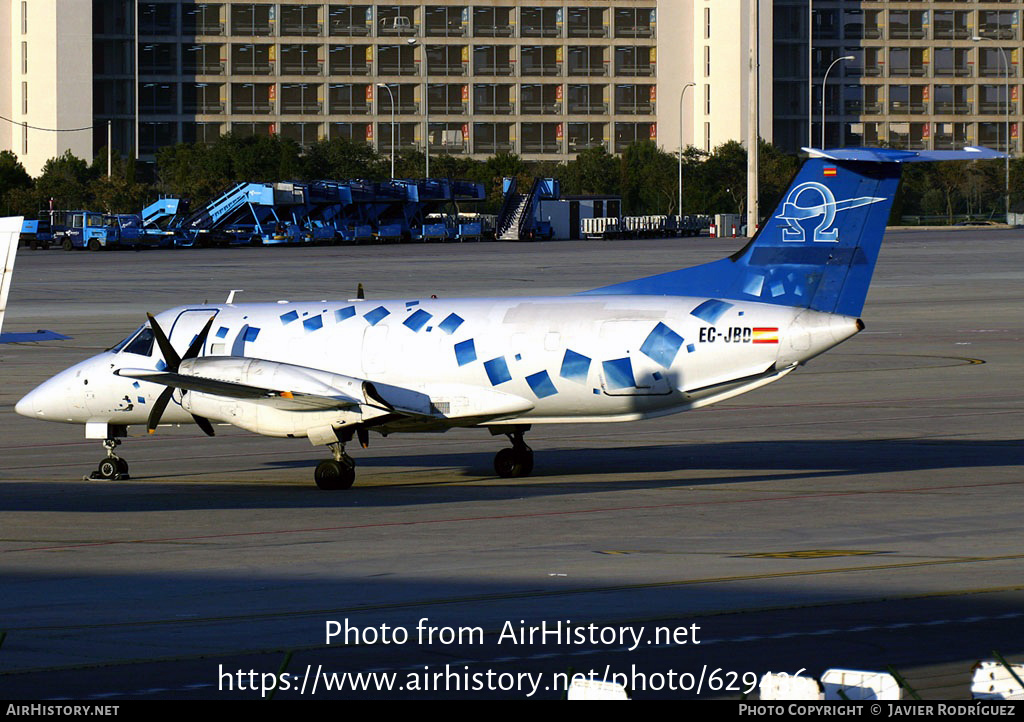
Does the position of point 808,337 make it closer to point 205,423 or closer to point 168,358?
point 205,423

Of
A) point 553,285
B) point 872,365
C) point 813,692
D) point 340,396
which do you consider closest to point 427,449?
point 340,396

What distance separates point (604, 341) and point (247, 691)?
12.4m

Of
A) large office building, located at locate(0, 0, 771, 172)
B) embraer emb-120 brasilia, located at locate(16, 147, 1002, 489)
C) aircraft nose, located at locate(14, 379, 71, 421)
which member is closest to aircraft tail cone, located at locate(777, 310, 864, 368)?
embraer emb-120 brasilia, located at locate(16, 147, 1002, 489)

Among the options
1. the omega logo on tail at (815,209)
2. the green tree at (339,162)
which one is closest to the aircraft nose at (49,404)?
the omega logo on tail at (815,209)

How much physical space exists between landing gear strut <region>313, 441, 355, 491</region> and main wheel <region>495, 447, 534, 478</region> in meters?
2.62

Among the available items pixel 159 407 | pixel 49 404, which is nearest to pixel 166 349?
pixel 159 407

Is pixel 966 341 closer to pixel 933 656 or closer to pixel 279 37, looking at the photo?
pixel 933 656

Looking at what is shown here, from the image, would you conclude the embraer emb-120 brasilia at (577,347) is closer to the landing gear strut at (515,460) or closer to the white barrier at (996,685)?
the landing gear strut at (515,460)

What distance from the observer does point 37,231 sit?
118m

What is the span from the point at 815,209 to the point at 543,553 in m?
8.38

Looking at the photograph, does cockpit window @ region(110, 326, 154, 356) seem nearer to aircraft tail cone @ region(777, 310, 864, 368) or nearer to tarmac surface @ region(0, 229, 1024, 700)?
tarmac surface @ region(0, 229, 1024, 700)

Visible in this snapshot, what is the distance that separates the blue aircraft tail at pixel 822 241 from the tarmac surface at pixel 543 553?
280cm

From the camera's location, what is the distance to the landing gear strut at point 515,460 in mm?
25781

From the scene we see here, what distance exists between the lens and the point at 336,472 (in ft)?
79.5
